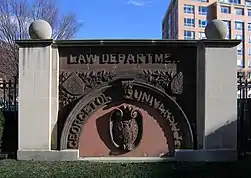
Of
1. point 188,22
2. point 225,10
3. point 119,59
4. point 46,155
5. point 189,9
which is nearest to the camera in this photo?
point 46,155

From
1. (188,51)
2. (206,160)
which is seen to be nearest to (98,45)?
(188,51)

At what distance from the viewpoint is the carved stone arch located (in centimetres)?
967


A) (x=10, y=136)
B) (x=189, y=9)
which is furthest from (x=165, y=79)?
(x=189, y=9)

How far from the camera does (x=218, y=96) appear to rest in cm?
963

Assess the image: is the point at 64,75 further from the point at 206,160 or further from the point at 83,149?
the point at 206,160

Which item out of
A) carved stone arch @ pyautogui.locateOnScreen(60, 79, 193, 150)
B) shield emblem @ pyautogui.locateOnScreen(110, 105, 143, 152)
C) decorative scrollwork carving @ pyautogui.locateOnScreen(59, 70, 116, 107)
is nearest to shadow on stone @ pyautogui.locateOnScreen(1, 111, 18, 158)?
carved stone arch @ pyautogui.locateOnScreen(60, 79, 193, 150)

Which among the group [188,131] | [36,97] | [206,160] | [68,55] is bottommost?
[206,160]

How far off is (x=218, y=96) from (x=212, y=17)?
83.5 metres

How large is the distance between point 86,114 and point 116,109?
74cm

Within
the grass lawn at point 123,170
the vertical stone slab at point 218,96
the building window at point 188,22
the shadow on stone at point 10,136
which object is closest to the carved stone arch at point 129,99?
the vertical stone slab at point 218,96

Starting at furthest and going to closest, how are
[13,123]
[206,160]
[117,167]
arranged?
[13,123], [206,160], [117,167]

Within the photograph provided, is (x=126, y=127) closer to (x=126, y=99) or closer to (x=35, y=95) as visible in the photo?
(x=126, y=99)

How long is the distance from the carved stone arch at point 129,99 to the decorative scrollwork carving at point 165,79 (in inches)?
5.9

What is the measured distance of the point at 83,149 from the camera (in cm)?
973
